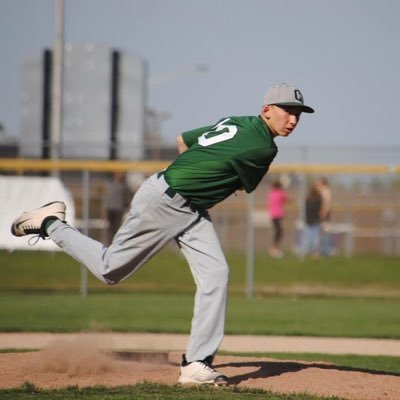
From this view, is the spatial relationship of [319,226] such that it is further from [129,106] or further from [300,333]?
[300,333]

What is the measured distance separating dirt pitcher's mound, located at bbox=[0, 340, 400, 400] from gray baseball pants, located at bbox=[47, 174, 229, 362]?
61cm

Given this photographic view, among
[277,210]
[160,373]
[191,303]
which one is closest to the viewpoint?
[160,373]

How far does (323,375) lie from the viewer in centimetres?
851

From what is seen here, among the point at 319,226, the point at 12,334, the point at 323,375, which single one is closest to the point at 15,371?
the point at 323,375

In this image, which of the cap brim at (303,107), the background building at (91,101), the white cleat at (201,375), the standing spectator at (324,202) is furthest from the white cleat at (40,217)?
the standing spectator at (324,202)

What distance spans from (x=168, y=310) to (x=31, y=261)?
5427 mm

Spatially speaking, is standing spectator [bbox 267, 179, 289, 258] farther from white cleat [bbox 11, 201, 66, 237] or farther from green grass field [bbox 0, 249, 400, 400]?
white cleat [bbox 11, 201, 66, 237]

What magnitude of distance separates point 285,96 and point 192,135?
0.81 m

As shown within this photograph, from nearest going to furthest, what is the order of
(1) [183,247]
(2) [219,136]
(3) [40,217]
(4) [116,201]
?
(2) [219,136] < (1) [183,247] < (3) [40,217] < (4) [116,201]

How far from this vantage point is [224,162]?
7.57 m

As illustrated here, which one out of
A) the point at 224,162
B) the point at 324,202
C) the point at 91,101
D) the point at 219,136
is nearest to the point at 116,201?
the point at 91,101

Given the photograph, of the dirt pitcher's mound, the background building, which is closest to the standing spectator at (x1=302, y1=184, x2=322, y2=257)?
the background building

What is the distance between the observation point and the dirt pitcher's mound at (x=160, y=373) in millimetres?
7910

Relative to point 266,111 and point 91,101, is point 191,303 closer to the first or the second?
point 91,101
